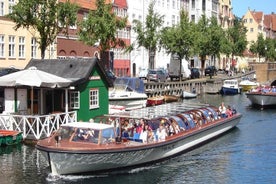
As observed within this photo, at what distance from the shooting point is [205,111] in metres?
36.2

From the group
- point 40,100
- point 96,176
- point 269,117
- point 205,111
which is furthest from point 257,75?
point 96,176

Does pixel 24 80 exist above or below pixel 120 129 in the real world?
above

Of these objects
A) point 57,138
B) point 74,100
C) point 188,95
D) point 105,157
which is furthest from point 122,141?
point 188,95

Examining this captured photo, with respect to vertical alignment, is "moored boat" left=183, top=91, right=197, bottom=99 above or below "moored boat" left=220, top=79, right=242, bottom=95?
below

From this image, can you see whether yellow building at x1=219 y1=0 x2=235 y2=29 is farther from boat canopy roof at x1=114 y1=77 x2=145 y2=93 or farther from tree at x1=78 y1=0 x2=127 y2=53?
tree at x1=78 y1=0 x2=127 y2=53

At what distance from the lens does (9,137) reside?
3014 centimetres

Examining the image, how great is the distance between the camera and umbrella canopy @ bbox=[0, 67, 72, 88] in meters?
30.2

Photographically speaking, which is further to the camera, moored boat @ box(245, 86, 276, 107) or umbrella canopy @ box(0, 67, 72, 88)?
moored boat @ box(245, 86, 276, 107)

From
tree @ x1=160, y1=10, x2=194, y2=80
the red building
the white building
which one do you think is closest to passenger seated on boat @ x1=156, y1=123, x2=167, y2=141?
the red building

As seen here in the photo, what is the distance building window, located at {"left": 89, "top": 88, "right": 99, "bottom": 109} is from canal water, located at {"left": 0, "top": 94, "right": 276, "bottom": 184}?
18.5ft

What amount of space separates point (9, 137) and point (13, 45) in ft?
81.8

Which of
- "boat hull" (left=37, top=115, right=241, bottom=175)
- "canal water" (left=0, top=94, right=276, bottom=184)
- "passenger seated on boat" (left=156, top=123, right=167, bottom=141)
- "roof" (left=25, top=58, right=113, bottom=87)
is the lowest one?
"canal water" (left=0, top=94, right=276, bottom=184)

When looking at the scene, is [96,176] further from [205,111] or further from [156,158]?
[205,111]

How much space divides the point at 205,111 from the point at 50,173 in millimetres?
15038
